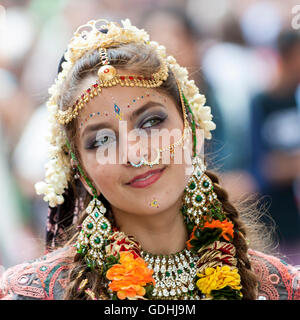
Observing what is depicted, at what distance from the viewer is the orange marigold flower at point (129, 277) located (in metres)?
2.27

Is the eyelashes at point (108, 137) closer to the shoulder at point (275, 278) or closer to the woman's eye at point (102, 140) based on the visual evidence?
the woman's eye at point (102, 140)

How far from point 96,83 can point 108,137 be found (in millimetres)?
280

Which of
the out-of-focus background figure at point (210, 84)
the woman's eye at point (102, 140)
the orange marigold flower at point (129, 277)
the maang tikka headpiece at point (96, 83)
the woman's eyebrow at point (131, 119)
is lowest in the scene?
the orange marigold flower at point (129, 277)

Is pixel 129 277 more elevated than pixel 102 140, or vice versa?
pixel 102 140

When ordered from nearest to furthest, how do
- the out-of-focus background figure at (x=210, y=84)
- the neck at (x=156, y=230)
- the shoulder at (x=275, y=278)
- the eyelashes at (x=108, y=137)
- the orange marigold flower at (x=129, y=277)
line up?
the orange marigold flower at (x=129, y=277)
the eyelashes at (x=108, y=137)
the neck at (x=156, y=230)
the shoulder at (x=275, y=278)
the out-of-focus background figure at (x=210, y=84)

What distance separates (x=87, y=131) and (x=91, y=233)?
0.54 meters

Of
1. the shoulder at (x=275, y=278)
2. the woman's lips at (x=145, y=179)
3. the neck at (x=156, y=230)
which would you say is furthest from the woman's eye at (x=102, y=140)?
the shoulder at (x=275, y=278)

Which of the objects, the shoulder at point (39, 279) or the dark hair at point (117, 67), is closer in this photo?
the dark hair at point (117, 67)

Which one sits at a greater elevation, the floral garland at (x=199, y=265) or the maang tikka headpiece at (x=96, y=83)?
the maang tikka headpiece at (x=96, y=83)

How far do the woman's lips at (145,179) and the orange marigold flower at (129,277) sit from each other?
1.17 ft

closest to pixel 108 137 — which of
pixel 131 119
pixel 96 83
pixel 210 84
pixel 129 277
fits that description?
pixel 131 119

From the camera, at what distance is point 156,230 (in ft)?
8.35

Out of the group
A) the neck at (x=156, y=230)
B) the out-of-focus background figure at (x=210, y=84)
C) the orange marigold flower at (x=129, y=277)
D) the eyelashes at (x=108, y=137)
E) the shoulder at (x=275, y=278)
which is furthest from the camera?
the out-of-focus background figure at (x=210, y=84)

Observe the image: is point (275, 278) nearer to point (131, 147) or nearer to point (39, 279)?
point (131, 147)
